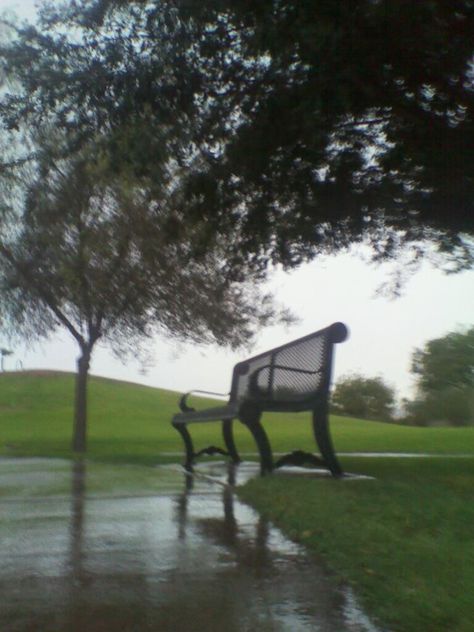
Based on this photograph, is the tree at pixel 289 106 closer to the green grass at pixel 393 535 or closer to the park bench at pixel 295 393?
the park bench at pixel 295 393

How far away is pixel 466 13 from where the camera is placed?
9656 millimetres

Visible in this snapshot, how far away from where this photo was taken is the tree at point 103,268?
16.6 metres

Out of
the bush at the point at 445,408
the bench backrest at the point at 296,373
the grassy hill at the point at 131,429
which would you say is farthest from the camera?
the bush at the point at 445,408

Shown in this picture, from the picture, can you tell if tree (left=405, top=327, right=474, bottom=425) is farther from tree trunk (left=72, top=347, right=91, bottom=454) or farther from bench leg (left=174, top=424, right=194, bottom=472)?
bench leg (left=174, top=424, right=194, bottom=472)

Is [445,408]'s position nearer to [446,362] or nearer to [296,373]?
[446,362]

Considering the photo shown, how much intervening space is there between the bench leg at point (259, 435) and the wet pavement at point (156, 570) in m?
0.89

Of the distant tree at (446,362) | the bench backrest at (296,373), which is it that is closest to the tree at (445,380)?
the distant tree at (446,362)

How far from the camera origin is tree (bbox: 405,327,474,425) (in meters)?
36.9

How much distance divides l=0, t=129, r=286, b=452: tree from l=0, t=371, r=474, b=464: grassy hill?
2.27 meters

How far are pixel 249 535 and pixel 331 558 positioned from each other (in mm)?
989

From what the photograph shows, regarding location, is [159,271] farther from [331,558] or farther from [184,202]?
[331,558]

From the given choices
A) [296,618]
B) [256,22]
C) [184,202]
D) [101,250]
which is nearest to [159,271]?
[101,250]

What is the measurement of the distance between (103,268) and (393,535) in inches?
455

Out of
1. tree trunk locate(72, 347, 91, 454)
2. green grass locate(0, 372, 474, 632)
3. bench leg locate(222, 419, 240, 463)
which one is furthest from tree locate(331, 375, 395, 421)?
bench leg locate(222, 419, 240, 463)
